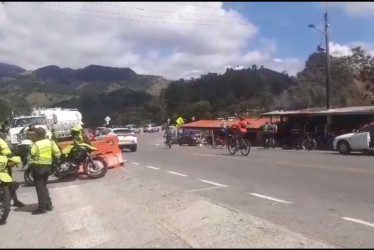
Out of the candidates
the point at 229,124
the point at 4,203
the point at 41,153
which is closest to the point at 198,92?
the point at 229,124

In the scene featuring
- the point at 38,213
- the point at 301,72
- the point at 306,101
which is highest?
the point at 301,72

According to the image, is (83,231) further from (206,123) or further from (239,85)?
(239,85)

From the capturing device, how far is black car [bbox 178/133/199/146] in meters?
43.0

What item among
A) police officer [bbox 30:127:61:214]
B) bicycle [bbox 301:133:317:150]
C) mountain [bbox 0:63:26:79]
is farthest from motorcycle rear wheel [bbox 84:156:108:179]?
bicycle [bbox 301:133:317:150]

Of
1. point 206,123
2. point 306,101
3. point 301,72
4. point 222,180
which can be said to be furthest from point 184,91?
point 222,180

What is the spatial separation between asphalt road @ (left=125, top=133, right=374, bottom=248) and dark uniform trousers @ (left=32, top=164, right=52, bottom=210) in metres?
3.31

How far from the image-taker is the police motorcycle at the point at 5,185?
8846mm

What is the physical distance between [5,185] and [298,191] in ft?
20.7

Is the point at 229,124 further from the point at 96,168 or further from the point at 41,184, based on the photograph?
the point at 41,184

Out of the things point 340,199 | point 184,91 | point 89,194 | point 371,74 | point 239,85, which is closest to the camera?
point 340,199

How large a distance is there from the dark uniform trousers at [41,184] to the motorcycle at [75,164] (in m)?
4.37

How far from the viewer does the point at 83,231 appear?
24.9 ft

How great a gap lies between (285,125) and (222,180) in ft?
71.1

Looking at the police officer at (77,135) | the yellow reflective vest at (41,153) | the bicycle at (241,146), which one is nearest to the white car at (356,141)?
the bicycle at (241,146)
